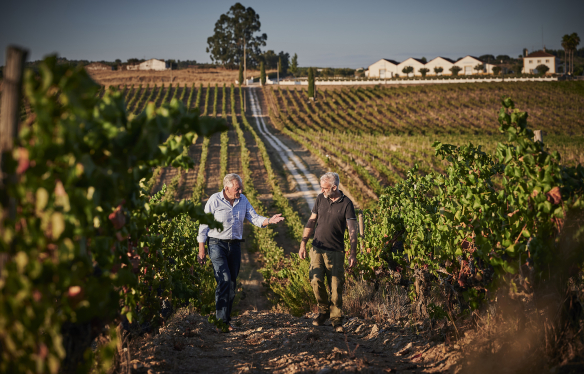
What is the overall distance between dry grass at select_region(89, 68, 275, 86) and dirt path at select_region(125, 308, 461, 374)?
216 feet

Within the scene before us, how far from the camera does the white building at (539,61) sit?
80.0 m

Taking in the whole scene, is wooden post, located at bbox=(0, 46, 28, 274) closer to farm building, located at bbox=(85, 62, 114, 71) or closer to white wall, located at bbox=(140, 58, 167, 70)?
white wall, located at bbox=(140, 58, 167, 70)

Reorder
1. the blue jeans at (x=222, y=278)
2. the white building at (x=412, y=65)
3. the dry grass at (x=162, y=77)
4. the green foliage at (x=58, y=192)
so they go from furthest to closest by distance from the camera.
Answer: the white building at (x=412, y=65) < the dry grass at (x=162, y=77) < the blue jeans at (x=222, y=278) < the green foliage at (x=58, y=192)

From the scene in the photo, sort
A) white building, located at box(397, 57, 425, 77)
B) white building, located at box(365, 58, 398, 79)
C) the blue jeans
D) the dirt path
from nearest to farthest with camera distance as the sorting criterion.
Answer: the dirt path < the blue jeans < white building, located at box(397, 57, 425, 77) < white building, located at box(365, 58, 398, 79)

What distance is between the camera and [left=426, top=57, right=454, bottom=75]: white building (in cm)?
8419

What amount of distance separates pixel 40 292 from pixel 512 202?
3361 mm

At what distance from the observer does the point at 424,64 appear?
8525 centimetres

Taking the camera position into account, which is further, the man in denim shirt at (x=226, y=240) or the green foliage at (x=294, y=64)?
the green foliage at (x=294, y=64)

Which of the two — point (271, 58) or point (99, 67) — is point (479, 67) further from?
point (99, 67)

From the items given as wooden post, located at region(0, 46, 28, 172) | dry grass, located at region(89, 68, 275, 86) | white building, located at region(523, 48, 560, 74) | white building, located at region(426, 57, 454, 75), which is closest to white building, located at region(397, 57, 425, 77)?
white building, located at region(426, 57, 454, 75)

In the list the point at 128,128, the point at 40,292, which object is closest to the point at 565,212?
the point at 128,128

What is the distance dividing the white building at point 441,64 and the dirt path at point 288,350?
88738 millimetres

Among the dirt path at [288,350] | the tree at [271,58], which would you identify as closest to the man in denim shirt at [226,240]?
the dirt path at [288,350]

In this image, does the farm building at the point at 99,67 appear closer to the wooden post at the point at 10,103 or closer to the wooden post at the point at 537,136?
the wooden post at the point at 537,136
